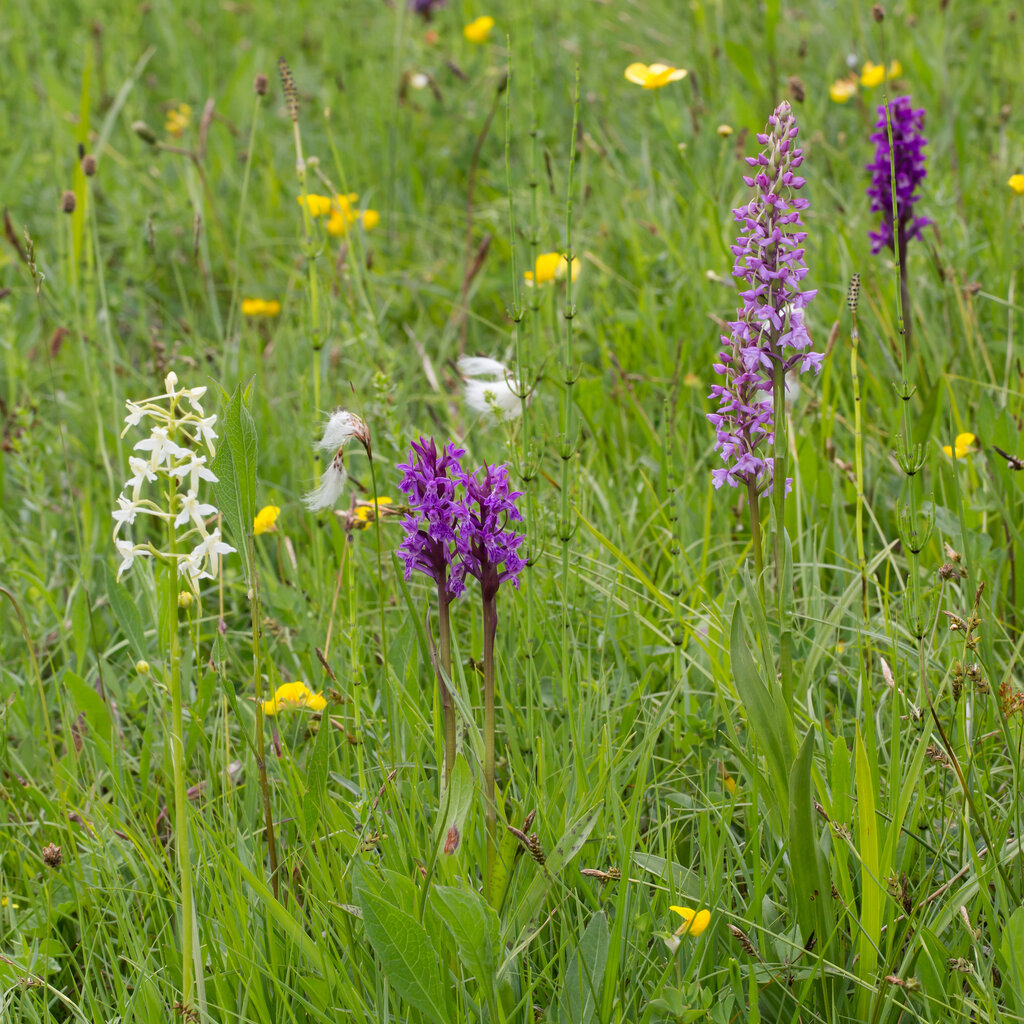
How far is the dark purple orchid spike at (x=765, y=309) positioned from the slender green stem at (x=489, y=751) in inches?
15.1

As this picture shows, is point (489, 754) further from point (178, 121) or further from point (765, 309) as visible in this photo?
point (178, 121)

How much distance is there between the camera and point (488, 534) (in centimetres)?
143

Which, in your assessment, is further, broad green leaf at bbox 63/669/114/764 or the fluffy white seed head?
broad green leaf at bbox 63/669/114/764

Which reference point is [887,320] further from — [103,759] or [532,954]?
[103,759]

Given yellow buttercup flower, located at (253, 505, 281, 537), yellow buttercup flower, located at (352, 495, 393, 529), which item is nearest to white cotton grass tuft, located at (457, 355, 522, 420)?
yellow buttercup flower, located at (352, 495, 393, 529)

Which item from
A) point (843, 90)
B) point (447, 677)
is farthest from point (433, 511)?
point (843, 90)

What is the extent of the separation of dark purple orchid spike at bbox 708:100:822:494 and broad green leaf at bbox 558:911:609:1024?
Answer: 2.07 feet

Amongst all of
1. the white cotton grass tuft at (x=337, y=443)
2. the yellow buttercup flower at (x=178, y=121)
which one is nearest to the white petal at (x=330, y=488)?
the white cotton grass tuft at (x=337, y=443)

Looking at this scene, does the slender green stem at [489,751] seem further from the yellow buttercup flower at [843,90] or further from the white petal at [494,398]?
the yellow buttercup flower at [843,90]

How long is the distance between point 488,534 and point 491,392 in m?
0.91

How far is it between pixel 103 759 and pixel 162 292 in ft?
8.25

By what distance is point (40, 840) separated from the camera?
1845mm

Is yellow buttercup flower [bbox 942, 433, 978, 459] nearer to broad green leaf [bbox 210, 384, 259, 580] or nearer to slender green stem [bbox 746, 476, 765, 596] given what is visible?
slender green stem [bbox 746, 476, 765, 596]

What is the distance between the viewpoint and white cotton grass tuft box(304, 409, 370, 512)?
1532 mm
